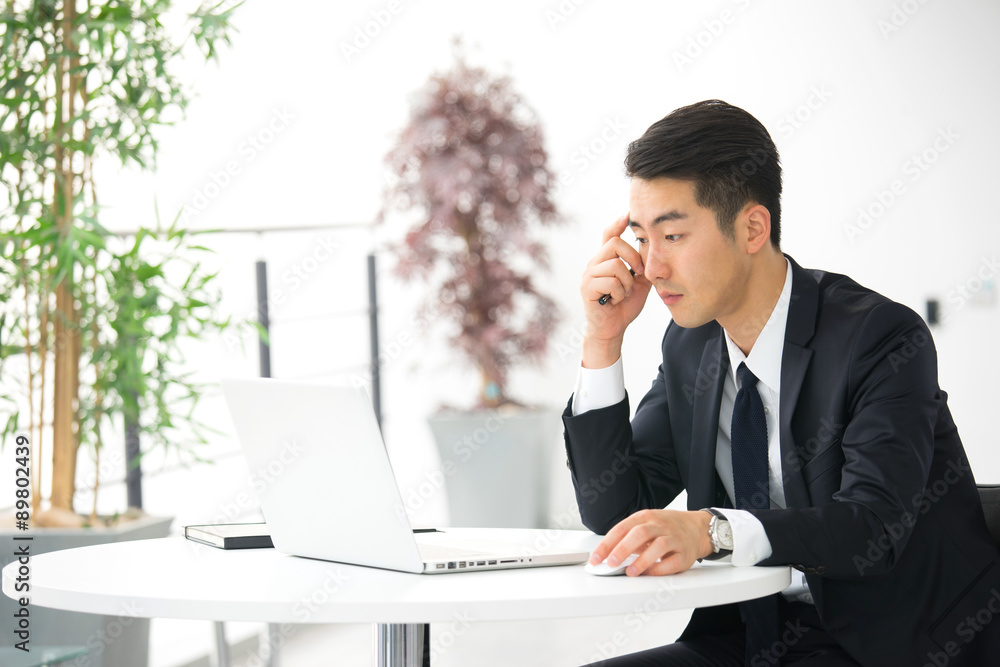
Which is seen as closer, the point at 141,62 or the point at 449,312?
the point at 141,62

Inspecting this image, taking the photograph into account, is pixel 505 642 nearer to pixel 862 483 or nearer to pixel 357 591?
pixel 862 483

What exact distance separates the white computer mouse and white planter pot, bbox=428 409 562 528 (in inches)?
128

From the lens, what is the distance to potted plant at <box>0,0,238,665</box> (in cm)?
240

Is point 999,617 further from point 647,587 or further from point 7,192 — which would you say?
point 7,192

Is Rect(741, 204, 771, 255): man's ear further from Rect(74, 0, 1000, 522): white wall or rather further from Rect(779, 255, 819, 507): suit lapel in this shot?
Rect(74, 0, 1000, 522): white wall

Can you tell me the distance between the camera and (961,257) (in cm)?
388

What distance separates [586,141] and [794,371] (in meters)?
3.53

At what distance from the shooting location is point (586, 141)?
15.7ft

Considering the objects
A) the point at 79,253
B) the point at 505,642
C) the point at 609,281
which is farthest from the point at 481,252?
the point at 609,281

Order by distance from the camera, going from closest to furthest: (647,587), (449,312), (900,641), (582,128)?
(647,587)
(900,641)
(449,312)
(582,128)

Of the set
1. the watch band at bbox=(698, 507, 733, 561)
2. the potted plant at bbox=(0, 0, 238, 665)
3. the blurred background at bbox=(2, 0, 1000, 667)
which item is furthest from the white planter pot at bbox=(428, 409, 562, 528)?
Result: the watch band at bbox=(698, 507, 733, 561)

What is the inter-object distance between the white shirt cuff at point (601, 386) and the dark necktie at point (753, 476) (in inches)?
7.0

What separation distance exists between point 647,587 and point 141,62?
2124 mm

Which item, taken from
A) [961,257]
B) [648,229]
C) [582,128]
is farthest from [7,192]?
[961,257]
